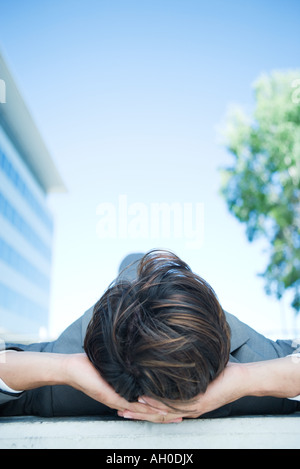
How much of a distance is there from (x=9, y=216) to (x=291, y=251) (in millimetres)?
23336

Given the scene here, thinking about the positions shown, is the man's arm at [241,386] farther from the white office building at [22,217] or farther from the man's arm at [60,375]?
the white office building at [22,217]

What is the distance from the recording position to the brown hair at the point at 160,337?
1153mm

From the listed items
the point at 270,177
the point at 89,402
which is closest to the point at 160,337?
the point at 89,402

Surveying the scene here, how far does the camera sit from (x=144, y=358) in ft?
3.79

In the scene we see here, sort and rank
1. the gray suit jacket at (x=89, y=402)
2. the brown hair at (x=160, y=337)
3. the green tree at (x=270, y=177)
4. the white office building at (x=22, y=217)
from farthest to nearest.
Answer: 1. the white office building at (x=22, y=217)
2. the green tree at (x=270, y=177)
3. the gray suit jacket at (x=89, y=402)
4. the brown hair at (x=160, y=337)

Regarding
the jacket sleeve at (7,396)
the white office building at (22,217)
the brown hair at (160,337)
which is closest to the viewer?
the brown hair at (160,337)

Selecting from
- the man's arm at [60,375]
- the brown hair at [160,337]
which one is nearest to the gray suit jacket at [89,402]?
the man's arm at [60,375]

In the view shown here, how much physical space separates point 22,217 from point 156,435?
34585mm

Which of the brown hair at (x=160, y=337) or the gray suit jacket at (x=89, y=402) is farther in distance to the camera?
the gray suit jacket at (x=89, y=402)

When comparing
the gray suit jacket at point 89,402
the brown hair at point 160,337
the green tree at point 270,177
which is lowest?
the gray suit jacket at point 89,402

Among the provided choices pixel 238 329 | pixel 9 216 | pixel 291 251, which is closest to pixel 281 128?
pixel 291 251

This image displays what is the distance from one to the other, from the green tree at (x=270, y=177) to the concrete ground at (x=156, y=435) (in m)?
11.0

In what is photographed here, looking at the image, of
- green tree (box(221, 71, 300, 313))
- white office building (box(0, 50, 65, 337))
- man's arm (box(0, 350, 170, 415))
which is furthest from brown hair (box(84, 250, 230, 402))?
white office building (box(0, 50, 65, 337))

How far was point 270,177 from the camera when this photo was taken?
12.5 metres
